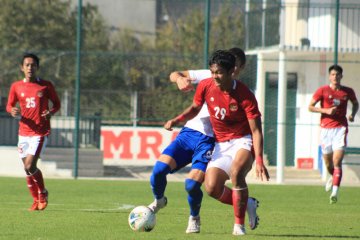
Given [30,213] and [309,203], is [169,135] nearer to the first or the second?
[309,203]

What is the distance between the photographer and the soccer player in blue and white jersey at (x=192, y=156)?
1140 cm

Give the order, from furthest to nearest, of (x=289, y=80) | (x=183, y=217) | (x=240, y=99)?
(x=289, y=80)
(x=183, y=217)
(x=240, y=99)

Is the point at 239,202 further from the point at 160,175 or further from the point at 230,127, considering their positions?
the point at 160,175

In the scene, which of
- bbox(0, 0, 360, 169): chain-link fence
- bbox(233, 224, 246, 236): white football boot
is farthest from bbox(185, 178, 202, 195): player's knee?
bbox(0, 0, 360, 169): chain-link fence

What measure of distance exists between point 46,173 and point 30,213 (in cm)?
1150

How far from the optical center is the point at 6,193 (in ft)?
60.5

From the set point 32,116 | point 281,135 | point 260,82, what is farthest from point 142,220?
point 260,82

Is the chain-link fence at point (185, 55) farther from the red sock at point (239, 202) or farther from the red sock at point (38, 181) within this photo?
the red sock at point (239, 202)

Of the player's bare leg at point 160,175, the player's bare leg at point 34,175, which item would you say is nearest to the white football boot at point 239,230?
the player's bare leg at point 160,175

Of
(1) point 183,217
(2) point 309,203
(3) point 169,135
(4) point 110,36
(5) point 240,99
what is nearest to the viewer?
(5) point 240,99

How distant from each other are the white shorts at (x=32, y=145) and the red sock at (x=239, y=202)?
4554mm

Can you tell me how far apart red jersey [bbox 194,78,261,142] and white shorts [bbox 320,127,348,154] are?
767 centimetres

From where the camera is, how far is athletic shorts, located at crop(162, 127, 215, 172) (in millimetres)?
11703

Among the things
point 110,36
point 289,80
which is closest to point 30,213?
point 289,80
